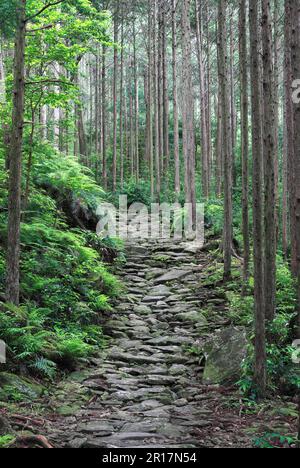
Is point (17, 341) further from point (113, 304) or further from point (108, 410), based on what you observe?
point (113, 304)

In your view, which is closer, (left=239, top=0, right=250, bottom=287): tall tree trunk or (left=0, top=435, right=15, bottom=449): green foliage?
(left=0, top=435, right=15, bottom=449): green foliage

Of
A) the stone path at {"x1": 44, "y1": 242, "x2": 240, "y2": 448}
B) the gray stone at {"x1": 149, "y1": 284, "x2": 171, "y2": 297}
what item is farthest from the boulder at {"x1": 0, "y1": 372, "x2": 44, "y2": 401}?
the gray stone at {"x1": 149, "y1": 284, "x2": 171, "y2": 297}

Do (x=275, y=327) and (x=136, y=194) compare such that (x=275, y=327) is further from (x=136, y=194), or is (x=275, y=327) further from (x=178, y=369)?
(x=136, y=194)

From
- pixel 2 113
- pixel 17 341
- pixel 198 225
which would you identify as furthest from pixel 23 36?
pixel 198 225

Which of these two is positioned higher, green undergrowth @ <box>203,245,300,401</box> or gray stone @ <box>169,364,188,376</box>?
green undergrowth @ <box>203,245,300,401</box>

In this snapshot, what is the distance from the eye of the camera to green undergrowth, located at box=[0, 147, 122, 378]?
21.7 feet

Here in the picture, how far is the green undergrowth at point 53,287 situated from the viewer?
21.7ft

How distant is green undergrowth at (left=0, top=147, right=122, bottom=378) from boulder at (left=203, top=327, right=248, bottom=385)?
1937mm

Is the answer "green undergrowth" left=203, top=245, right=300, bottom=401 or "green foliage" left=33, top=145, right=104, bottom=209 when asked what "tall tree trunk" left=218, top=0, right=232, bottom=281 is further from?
"green foliage" left=33, top=145, right=104, bottom=209

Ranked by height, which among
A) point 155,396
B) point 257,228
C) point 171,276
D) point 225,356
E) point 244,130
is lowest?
point 155,396

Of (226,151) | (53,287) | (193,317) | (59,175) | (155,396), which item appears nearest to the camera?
(155,396)

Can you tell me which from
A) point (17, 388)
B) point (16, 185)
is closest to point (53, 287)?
point (16, 185)

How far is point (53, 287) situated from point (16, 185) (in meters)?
2.13

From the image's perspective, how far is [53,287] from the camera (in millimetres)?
8539
